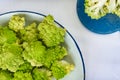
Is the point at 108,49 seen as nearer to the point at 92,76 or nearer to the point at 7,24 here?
the point at 92,76

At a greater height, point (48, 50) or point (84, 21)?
point (84, 21)

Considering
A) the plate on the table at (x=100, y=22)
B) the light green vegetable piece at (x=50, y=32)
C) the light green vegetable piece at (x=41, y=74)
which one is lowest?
the light green vegetable piece at (x=41, y=74)

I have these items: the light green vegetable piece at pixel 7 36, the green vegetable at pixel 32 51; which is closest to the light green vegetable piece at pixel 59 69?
the green vegetable at pixel 32 51

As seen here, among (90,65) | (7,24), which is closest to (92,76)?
(90,65)

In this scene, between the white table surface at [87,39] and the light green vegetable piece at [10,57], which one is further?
the white table surface at [87,39]

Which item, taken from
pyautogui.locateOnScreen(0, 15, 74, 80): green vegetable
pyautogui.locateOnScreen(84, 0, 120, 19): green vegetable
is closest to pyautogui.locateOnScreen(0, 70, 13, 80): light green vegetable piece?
pyautogui.locateOnScreen(0, 15, 74, 80): green vegetable

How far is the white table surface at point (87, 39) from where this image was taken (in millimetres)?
849

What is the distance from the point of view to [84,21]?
848 mm

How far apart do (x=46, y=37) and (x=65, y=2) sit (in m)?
0.16

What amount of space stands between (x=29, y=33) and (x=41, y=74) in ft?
0.31

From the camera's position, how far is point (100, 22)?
0.83 meters

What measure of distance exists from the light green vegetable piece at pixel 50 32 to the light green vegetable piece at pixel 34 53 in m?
0.02

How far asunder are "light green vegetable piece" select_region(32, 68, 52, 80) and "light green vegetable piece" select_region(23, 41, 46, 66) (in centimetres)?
2

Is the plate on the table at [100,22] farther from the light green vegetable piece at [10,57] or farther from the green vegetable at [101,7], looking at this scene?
the light green vegetable piece at [10,57]
